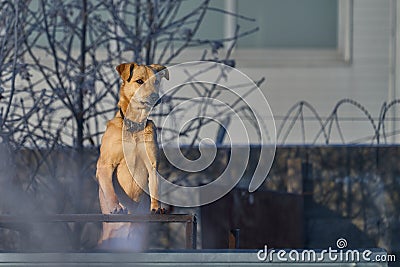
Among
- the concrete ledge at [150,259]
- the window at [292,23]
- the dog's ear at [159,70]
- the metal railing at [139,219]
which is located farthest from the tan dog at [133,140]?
the window at [292,23]

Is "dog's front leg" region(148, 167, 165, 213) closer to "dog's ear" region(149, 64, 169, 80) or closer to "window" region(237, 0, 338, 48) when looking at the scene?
"dog's ear" region(149, 64, 169, 80)

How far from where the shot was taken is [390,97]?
27.9 feet

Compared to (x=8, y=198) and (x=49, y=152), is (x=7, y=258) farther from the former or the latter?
(x=49, y=152)

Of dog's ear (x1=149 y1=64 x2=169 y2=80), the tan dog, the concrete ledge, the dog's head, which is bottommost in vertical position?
the concrete ledge

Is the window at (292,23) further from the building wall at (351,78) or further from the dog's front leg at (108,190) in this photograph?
the dog's front leg at (108,190)

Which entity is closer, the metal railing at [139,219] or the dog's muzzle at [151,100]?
the metal railing at [139,219]

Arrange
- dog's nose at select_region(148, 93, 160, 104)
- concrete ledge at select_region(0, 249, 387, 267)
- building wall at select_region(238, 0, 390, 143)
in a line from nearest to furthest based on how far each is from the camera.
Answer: concrete ledge at select_region(0, 249, 387, 267), dog's nose at select_region(148, 93, 160, 104), building wall at select_region(238, 0, 390, 143)

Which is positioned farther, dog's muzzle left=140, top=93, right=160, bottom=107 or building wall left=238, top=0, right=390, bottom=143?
building wall left=238, top=0, right=390, bottom=143

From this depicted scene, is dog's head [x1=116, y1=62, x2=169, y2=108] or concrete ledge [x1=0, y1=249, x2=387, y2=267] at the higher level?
dog's head [x1=116, y1=62, x2=169, y2=108]

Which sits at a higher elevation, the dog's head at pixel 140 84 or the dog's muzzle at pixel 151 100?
the dog's head at pixel 140 84

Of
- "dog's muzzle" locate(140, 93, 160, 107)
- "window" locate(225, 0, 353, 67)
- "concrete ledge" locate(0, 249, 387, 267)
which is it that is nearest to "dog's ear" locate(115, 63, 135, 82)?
"dog's muzzle" locate(140, 93, 160, 107)

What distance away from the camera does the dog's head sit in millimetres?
3621

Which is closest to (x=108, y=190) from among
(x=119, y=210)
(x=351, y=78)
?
(x=119, y=210)

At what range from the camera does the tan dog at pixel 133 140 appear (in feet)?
11.9
